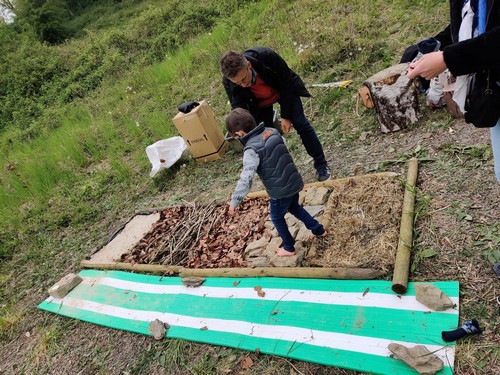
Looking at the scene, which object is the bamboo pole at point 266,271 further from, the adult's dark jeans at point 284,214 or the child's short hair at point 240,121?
the child's short hair at point 240,121

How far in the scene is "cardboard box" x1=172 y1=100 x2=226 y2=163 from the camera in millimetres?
4922

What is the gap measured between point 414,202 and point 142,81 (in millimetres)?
8877

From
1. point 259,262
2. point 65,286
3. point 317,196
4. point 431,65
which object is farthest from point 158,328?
point 431,65

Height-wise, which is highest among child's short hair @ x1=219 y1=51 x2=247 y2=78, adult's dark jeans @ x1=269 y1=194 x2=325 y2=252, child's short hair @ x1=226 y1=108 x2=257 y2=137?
child's short hair @ x1=219 y1=51 x2=247 y2=78

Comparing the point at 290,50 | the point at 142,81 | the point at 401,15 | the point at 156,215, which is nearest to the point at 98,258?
the point at 156,215

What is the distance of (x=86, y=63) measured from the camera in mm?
13953

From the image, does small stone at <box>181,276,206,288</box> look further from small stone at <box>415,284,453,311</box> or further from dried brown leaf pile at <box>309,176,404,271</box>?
small stone at <box>415,284,453,311</box>

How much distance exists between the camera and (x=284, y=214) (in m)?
2.61

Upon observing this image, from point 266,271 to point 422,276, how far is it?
1141 mm

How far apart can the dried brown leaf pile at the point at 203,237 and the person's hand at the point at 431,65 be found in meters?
2.11

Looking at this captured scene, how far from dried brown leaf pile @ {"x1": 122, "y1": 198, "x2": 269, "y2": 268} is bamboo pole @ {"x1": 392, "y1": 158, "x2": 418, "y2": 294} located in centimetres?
130

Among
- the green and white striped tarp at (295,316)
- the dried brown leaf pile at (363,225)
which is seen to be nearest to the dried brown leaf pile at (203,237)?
the green and white striped tarp at (295,316)

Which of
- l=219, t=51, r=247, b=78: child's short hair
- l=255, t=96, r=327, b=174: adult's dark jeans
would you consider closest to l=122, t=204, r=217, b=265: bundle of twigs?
l=255, t=96, r=327, b=174: adult's dark jeans

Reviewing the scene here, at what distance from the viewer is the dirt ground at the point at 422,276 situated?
196cm
